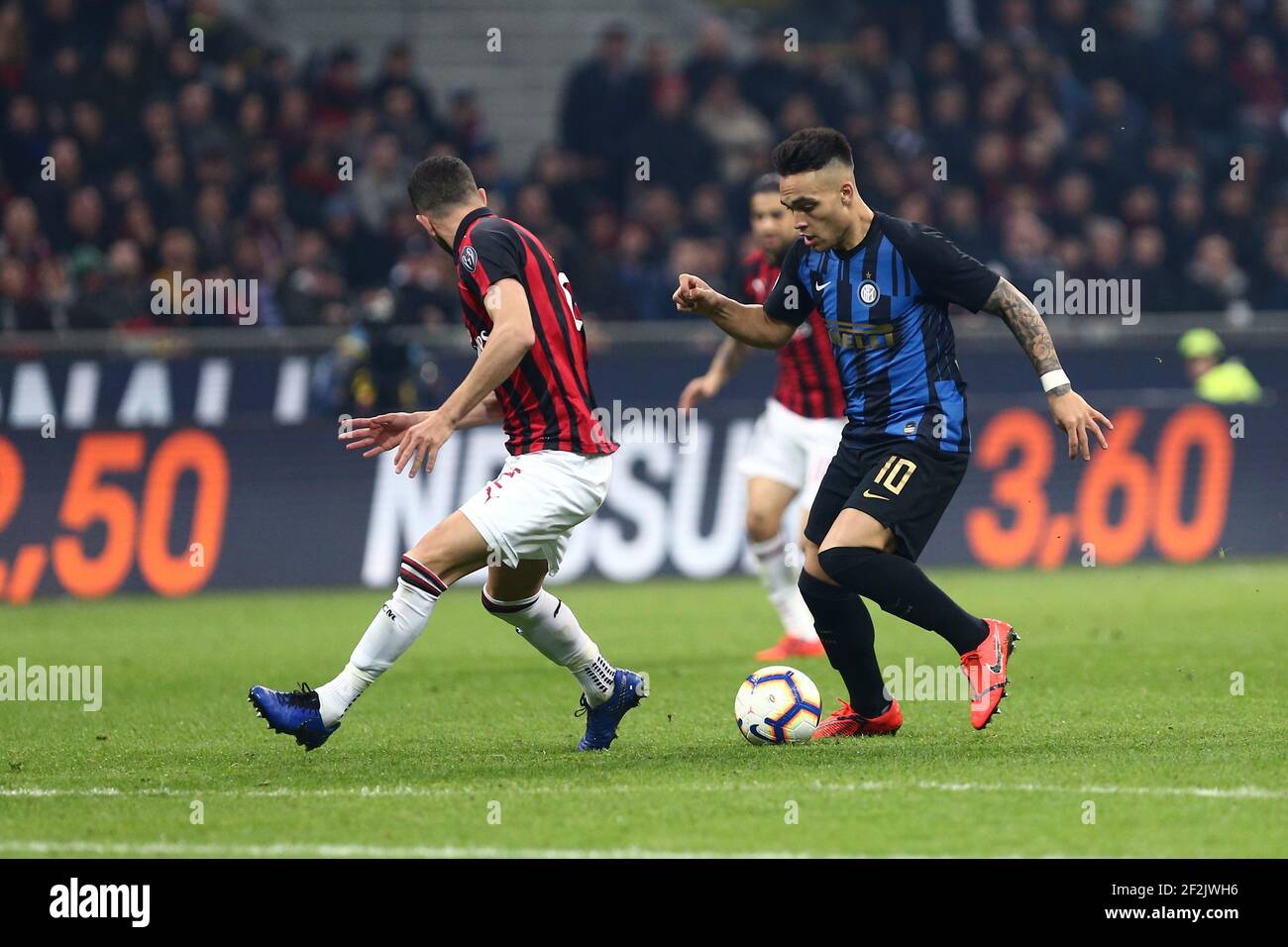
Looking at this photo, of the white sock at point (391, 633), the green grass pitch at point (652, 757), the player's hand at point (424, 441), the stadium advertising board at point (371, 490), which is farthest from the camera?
the stadium advertising board at point (371, 490)

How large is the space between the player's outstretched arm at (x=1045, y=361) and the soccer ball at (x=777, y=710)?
1.39 metres

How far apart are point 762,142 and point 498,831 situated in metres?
13.7

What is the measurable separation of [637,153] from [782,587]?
835 centimetres

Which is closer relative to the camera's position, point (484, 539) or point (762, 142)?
point (484, 539)

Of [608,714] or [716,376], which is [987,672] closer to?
[608,714]

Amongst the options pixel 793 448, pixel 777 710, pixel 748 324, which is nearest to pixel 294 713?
pixel 777 710

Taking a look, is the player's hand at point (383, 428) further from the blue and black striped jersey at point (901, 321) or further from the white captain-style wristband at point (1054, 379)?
the white captain-style wristband at point (1054, 379)

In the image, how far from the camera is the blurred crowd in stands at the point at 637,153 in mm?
15984

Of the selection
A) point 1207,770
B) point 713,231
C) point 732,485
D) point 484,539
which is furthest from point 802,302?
point 713,231

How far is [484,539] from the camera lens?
22.3 feet

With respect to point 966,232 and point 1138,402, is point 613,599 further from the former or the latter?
point 966,232

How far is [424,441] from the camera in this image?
6.43 m

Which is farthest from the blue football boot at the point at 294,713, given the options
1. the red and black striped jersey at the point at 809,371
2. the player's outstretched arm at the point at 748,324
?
the red and black striped jersey at the point at 809,371

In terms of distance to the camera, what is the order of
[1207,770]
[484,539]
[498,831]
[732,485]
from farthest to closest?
[732,485]
[484,539]
[1207,770]
[498,831]
